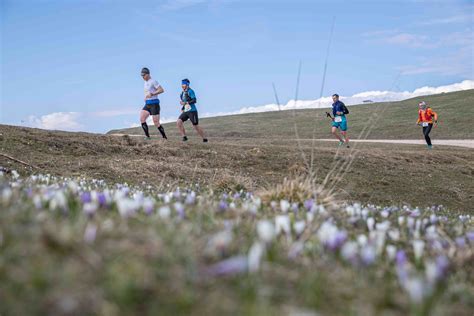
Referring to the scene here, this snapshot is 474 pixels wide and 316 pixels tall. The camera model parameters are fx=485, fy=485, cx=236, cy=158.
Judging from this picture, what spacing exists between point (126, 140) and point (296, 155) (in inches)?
262

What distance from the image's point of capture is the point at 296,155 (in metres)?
19.4

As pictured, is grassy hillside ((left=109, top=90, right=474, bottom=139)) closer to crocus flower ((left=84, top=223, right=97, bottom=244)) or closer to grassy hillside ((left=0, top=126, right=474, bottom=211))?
grassy hillside ((left=0, top=126, right=474, bottom=211))

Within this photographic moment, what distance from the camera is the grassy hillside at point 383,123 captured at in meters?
56.2

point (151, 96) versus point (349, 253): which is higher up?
point (151, 96)

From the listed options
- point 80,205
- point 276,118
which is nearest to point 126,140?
point 80,205

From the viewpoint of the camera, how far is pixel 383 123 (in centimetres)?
6812

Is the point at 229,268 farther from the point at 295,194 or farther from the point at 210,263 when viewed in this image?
the point at 295,194

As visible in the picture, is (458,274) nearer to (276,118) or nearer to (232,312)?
(232,312)

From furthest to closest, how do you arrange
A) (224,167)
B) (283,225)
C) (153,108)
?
(153,108), (224,167), (283,225)

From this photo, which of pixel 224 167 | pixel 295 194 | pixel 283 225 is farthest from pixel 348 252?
pixel 224 167

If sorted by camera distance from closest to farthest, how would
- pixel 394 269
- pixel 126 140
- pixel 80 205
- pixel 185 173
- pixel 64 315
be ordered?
1. pixel 64 315
2. pixel 394 269
3. pixel 80 205
4. pixel 185 173
5. pixel 126 140

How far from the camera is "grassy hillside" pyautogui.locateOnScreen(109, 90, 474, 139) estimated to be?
56219 millimetres

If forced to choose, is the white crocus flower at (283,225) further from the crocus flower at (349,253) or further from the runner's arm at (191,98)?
the runner's arm at (191,98)

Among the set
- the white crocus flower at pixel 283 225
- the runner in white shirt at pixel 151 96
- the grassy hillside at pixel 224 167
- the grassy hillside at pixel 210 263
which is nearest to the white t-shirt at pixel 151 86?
the runner in white shirt at pixel 151 96
